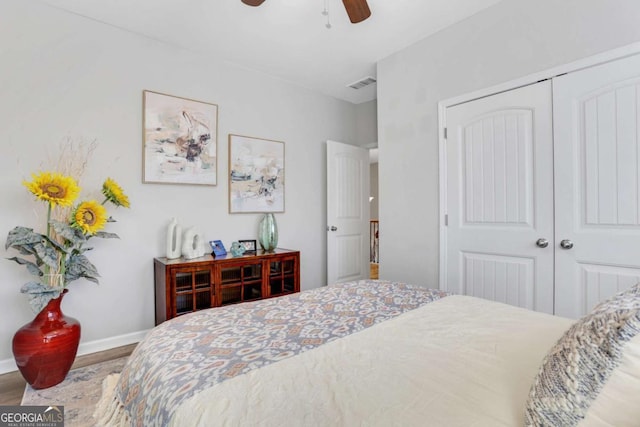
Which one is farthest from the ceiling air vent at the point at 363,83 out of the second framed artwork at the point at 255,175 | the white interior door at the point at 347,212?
the second framed artwork at the point at 255,175

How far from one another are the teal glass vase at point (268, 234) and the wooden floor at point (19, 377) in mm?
1467

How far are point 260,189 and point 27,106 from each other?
197 cm

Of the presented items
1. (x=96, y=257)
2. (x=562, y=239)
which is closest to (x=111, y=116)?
(x=96, y=257)

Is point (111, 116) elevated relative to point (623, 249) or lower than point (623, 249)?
elevated

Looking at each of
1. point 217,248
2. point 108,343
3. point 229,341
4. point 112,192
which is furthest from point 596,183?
point 108,343

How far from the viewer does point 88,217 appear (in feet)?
6.73

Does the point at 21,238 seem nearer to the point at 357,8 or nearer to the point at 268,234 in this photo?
the point at 268,234

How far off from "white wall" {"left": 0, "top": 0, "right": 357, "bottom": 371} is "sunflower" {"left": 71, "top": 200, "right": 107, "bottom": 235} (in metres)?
0.55

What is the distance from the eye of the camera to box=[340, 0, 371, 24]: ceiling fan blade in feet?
5.87

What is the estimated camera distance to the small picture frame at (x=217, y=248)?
9.71 feet

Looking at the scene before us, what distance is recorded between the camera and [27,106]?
227cm

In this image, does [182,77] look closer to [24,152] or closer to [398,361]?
[24,152]

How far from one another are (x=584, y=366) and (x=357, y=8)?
198 centimetres

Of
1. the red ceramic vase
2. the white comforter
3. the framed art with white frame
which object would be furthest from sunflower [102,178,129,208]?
the white comforter
